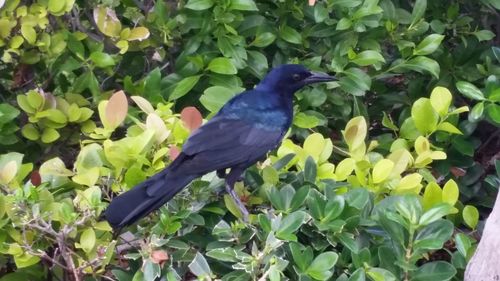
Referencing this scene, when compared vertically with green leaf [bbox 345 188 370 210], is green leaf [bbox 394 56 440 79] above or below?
below

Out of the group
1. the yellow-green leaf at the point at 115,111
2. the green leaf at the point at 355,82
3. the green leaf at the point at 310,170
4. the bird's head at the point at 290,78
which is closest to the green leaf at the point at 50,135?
the yellow-green leaf at the point at 115,111

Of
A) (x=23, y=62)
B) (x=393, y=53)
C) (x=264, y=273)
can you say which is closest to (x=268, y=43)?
(x=393, y=53)

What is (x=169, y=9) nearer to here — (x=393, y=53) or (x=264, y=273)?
(x=393, y=53)

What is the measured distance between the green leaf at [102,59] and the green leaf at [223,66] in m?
0.42

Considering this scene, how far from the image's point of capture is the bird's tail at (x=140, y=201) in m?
2.71

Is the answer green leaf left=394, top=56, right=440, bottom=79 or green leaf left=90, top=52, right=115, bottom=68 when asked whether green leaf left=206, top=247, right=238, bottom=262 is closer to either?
green leaf left=90, top=52, right=115, bottom=68

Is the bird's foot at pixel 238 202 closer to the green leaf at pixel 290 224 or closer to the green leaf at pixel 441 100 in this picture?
the green leaf at pixel 290 224

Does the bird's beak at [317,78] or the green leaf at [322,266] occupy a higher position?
the green leaf at [322,266]

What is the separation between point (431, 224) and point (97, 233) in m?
1.05

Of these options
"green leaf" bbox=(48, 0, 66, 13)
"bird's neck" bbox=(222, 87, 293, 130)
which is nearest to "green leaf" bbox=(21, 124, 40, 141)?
"green leaf" bbox=(48, 0, 66, 13)

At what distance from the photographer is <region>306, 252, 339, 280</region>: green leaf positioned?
247cm

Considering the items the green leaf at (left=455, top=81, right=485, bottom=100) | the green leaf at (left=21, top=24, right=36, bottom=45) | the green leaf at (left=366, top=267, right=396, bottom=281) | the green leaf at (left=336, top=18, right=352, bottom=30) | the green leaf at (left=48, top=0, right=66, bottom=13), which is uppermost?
the green leaf at (left=48, top=0, right=66, bottom=13)

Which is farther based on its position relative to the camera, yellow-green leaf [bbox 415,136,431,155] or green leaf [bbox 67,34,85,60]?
green leaf [bbox 67,34,85,60]

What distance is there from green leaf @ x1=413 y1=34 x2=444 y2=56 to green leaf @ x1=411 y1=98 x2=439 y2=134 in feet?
1.95
